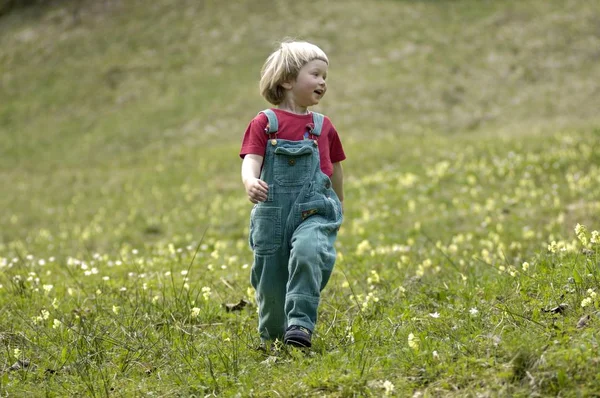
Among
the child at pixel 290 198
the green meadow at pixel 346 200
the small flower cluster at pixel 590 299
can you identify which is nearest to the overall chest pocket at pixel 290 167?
the child at pixel 290 198

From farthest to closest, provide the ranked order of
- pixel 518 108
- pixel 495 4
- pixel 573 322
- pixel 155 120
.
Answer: pixel 495 4, pixel 155 120, pixel 518 108, pixel 573 322

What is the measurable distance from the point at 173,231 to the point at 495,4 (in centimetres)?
2820

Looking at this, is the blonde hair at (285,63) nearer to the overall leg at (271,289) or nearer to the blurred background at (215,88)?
the overall leg at (271,289)

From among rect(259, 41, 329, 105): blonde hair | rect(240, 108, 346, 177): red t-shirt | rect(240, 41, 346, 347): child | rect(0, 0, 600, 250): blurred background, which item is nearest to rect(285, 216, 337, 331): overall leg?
rect(240, 41, 346, 347): child

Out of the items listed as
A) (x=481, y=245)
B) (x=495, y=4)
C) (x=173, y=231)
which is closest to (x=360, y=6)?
(x=495, y=4)

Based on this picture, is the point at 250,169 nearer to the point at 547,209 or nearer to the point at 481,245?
the point at 481,245

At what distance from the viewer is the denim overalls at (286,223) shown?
476 centimetres

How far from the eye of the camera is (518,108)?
28297mm

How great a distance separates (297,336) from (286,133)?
4.82ft

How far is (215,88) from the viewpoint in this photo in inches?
1272

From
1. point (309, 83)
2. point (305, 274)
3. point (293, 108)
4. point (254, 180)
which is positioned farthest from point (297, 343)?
point (309, 83)

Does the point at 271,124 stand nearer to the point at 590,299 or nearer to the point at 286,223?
the point at 286,223

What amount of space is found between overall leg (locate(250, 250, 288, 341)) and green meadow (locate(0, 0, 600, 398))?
0.80 feet

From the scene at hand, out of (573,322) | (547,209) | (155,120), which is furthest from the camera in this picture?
(155,120)
